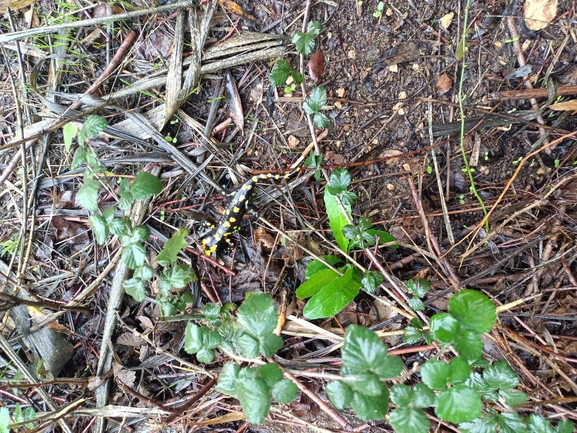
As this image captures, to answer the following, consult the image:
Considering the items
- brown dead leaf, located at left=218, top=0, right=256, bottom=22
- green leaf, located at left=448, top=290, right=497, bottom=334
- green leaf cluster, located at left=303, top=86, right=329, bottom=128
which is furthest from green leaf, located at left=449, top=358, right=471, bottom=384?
brown dead leaf, located at left=218, top=0, right=256, bottom=22

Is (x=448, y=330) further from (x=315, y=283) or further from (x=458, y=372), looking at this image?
(x=315, y=283)

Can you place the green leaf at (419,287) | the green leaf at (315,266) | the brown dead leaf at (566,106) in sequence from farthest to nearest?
the green leaf at (315,266)
the brown dead leaf at (566,106)
the green leaf at (419,287)

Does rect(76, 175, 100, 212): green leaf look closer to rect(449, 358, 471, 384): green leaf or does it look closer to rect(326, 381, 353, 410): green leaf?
rect(326, 381, 353, 410): green leaf

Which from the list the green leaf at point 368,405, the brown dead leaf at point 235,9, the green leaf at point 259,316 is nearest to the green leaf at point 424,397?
the green leaf at point 368,405

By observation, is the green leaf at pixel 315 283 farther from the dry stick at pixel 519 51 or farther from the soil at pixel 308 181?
the dry stick at pixel 519 51

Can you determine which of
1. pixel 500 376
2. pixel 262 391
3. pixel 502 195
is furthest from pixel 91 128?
pixel 502 195
